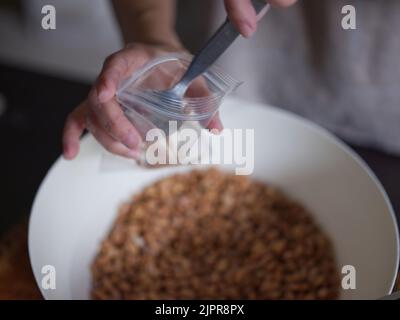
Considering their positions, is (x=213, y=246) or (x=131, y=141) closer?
(x=131, y=141)

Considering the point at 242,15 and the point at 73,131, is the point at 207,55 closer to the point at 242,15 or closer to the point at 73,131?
the point at 242,15

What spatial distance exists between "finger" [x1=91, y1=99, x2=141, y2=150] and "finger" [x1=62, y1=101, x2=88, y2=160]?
2.4 inches

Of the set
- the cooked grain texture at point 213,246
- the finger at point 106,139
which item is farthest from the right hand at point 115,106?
the cooked grain texture at point 213,246

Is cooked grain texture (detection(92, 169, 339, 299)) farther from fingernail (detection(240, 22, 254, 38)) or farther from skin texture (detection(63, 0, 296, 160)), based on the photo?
fingernail (detection(240, 22, 254, 38))

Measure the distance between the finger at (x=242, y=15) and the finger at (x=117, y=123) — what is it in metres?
0.11

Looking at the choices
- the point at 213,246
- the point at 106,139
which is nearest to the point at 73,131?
the point at 106,139

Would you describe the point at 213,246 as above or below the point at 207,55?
below

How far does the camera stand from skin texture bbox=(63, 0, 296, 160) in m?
0.35

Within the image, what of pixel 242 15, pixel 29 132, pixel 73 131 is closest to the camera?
pixel 242 15

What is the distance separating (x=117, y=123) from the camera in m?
0.39

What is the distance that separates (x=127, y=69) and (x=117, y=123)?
1.6 inches

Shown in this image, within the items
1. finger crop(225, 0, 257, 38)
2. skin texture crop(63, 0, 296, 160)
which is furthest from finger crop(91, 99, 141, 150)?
finger crop(225, 0, 257, 38)

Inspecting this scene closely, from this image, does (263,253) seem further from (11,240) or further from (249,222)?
(11,240)
